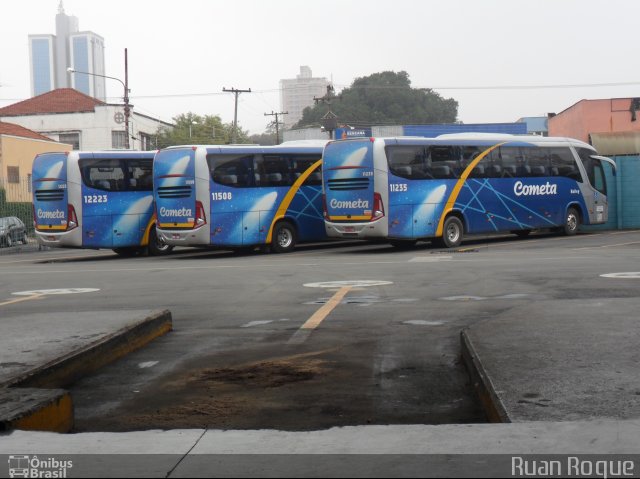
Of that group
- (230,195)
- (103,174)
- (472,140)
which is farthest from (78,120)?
(472,140)

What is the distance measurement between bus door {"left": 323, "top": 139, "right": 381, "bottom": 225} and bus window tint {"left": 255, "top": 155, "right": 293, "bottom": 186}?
151 centimetres

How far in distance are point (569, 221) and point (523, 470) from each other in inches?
1100

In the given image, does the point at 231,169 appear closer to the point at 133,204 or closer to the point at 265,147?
the point at 265,147

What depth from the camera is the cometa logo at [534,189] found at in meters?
29.2

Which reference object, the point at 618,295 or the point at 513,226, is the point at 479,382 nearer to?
the point at 618,295

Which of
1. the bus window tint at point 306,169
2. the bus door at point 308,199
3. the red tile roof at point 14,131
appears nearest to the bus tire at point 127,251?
the bus door at point 308,199

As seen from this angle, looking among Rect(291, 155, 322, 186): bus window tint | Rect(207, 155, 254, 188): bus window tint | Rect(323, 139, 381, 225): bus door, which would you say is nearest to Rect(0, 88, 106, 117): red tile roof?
Rect(291, 155, 322, 186): bus window tint

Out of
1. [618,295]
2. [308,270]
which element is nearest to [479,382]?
[618,295]

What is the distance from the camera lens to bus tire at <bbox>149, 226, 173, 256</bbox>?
27969 millimetres

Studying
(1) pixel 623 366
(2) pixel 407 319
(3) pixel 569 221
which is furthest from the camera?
(3) pixel 569 221

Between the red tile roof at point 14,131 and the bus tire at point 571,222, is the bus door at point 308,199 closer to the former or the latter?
the bus tire at point 571,222

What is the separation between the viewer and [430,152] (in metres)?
26.4

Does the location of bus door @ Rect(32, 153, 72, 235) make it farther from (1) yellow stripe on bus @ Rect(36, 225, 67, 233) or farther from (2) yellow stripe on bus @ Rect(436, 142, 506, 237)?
(2) yellow stripe on bus @ Rect(436, 142, 506, 237)

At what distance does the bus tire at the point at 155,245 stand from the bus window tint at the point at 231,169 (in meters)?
3.19
